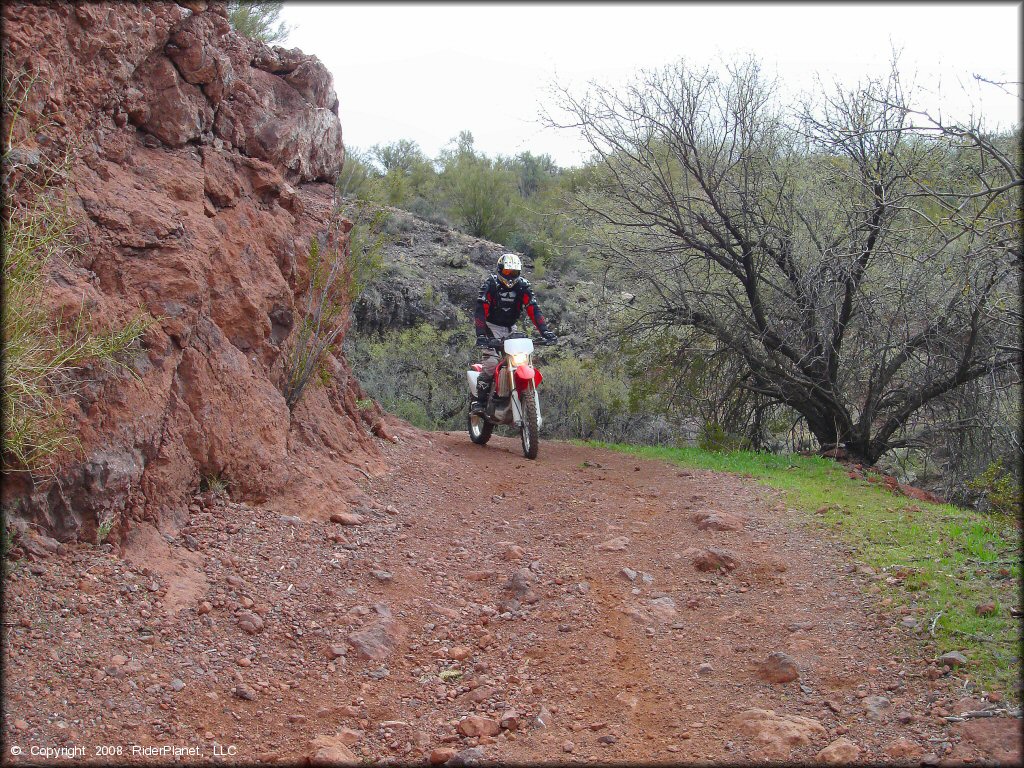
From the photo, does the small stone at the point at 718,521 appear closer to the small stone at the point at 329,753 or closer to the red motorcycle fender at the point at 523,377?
the red motorcycle fender at the point at 523,377

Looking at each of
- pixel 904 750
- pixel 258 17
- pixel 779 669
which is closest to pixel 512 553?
pixel 779 669

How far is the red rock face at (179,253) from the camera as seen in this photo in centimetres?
472

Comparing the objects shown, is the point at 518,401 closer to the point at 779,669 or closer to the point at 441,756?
the point at 779,669

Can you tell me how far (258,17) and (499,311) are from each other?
5.68m

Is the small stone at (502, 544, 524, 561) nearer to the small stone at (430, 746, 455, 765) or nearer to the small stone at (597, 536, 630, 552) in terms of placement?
the small stone at (597, 536, 630, 552)

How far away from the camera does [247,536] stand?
5246mm

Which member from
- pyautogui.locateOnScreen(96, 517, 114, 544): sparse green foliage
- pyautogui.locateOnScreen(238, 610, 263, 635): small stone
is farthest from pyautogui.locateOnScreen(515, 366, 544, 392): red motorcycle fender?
pyautogui.locateOnScreen(96, 517, 114, 544): sparse green foliage

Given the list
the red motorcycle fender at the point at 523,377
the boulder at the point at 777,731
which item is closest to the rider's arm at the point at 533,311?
the red motorcycle fender at the point at 523,377

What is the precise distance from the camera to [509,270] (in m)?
9.85

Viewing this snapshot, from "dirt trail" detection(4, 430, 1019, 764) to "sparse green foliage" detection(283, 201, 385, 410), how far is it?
1507 mm

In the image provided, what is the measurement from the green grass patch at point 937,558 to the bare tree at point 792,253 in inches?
80.5

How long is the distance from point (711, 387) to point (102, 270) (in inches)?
338

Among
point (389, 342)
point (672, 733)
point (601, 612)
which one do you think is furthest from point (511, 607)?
point (389, 342)

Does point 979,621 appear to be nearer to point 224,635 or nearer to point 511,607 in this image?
point 511,607
